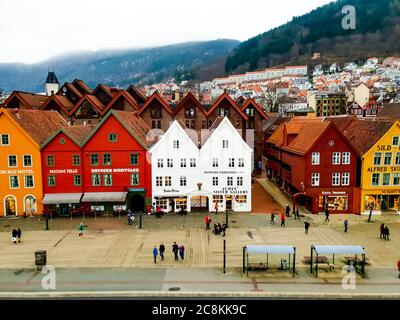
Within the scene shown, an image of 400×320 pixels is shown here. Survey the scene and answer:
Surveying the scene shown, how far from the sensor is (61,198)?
46875 mm

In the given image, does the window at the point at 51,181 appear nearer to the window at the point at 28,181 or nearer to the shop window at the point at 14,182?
the window at the point at 28,181

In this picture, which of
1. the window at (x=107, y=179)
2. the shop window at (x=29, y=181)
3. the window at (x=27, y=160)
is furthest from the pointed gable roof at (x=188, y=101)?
the shop window at (x=29, y=181)

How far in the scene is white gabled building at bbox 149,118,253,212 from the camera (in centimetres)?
A: 4825

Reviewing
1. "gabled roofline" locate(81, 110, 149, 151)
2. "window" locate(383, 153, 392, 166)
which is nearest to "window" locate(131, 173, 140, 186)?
"gabled roofline" locate(81, 110, 149, 151)

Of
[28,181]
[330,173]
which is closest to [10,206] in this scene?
[28,181]

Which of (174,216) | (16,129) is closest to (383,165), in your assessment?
(174,216)

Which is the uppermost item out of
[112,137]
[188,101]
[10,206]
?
[188,101]

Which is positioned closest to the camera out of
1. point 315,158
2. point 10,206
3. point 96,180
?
point 10,206

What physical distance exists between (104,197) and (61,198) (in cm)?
506

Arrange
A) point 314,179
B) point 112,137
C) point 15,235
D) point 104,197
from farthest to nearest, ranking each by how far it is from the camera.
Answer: point 314,179 < point 112,137 < point 104,197 < point 15,235

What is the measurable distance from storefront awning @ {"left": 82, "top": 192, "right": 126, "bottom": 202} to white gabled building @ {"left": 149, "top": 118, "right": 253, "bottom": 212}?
13.5ft

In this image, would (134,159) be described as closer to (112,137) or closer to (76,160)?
(112,137)

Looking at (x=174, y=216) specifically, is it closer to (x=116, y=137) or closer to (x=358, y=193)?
(x=116, y=137)

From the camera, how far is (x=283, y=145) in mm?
59781
